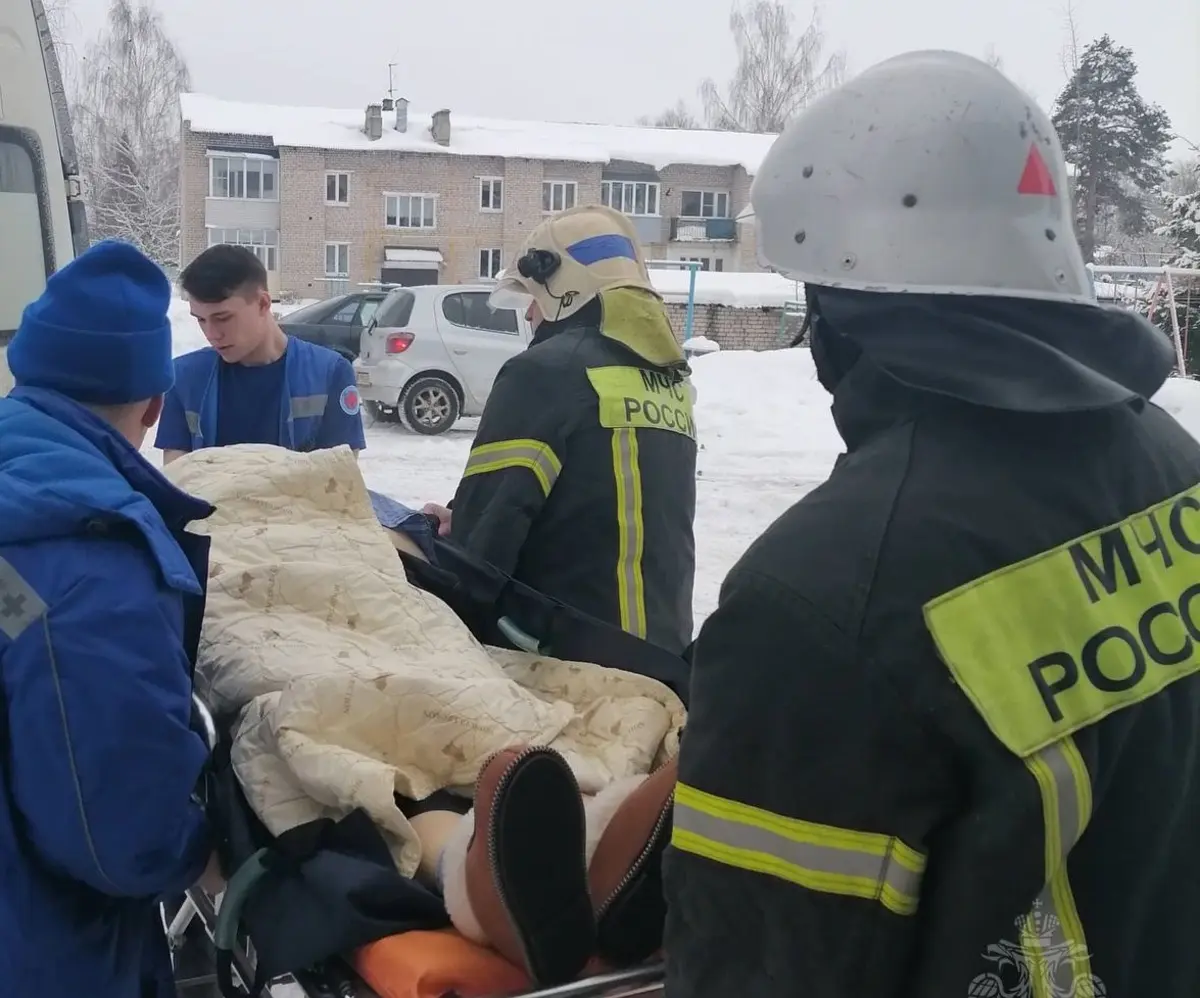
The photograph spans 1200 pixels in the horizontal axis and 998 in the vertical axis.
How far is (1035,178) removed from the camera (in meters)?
1.41

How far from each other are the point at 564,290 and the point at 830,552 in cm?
214

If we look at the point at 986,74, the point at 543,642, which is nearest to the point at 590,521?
the point at 543,642

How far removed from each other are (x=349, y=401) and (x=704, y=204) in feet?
138

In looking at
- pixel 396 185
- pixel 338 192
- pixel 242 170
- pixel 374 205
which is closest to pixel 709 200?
pixel 396 185

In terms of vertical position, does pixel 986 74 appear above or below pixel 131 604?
above

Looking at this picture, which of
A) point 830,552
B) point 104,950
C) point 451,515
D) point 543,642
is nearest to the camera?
point 830,552

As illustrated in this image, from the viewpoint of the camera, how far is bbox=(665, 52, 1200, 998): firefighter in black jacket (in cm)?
110

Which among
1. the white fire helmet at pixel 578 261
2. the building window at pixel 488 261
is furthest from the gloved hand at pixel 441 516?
the building window at pixel 488 261

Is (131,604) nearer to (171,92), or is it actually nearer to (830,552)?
(830,552)

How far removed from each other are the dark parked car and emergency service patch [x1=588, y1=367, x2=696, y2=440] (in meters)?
10.8

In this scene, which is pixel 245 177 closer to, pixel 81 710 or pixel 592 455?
pixel 592 455

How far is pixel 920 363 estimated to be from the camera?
1.22 metres

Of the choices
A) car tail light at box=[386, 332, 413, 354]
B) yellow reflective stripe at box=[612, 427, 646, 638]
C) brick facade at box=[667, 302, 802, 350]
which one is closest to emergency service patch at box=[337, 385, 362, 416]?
yellow reflective stripe at box=[612, 427, 646, 638]

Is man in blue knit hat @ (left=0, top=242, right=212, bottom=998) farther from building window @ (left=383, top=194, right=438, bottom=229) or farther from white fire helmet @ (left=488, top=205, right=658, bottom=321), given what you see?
building window @ (left=383, top=194, right=438, bottom=229)
